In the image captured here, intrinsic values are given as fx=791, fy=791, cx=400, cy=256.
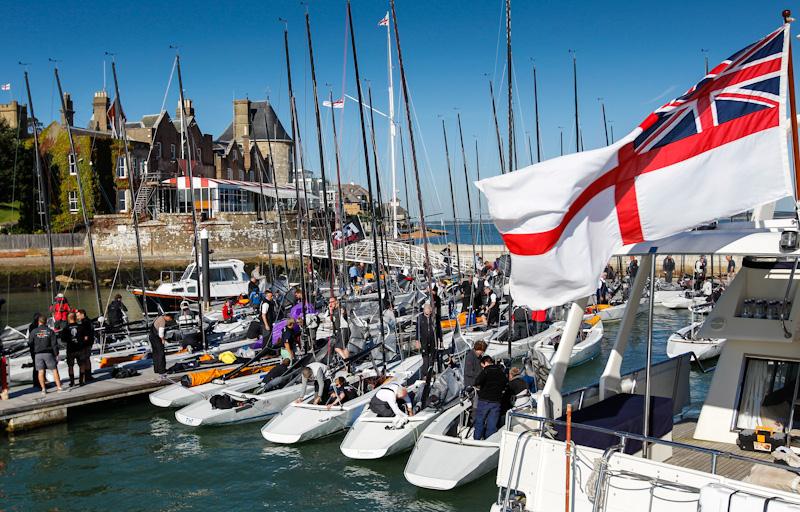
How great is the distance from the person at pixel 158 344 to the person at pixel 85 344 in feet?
5.04

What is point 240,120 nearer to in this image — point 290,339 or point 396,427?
point 290,339

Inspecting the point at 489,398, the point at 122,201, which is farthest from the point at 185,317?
the point at 122,201

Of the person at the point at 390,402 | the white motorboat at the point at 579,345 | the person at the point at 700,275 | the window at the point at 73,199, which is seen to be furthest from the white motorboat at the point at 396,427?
the window at the point at 73,199

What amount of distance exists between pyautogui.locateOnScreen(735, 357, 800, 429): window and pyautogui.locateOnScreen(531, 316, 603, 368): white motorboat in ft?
35.3

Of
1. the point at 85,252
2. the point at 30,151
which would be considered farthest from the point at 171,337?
the point at 30,151

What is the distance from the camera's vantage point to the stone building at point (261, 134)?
299 ft

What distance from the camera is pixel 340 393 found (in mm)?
17062

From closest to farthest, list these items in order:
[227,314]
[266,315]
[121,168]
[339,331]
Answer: [339,331] → [266,315] → [227,314] → [121,168]

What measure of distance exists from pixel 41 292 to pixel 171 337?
34.0 m

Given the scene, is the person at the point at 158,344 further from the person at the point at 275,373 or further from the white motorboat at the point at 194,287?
the white motorboat at the point at 194,287

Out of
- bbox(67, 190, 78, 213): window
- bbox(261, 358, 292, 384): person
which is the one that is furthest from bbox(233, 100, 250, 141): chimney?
bbox(261, 358, 292, 384): person

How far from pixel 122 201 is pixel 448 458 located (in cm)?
6299

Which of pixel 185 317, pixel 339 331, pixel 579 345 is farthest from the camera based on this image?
pixel 185 317

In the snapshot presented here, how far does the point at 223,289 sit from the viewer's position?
40.0 metres
